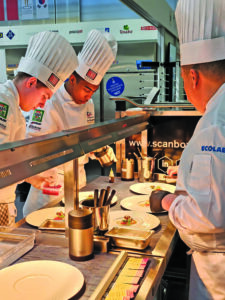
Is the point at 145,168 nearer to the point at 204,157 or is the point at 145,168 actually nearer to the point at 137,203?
the point at 137,203

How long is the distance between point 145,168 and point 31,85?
1.09 metres

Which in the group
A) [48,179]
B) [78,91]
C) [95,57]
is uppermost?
[95,57]

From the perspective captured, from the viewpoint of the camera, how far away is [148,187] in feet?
8.20

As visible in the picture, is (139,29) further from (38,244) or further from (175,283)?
(38,244)

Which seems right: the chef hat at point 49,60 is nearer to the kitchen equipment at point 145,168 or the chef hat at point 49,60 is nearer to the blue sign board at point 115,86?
the kitchen equipment at point 145,168

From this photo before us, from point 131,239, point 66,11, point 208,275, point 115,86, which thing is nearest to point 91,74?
point 131,239

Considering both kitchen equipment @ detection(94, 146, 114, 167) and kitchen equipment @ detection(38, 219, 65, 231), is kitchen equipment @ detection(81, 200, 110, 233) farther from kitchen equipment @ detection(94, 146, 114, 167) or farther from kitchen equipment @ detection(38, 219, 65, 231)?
kitchen equipment @ detection(94, 146, 114, 167)

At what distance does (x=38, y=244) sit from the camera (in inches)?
59.4

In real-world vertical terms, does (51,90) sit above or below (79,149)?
above

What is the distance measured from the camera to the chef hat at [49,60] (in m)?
2.21

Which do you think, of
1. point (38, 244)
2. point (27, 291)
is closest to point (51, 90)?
point (38, 244)

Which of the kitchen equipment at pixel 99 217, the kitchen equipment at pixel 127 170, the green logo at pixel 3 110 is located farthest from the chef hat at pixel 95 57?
the kitchen equipment at pixel 99 217

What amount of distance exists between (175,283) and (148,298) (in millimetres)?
1347

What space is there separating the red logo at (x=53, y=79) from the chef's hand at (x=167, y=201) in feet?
3.71
